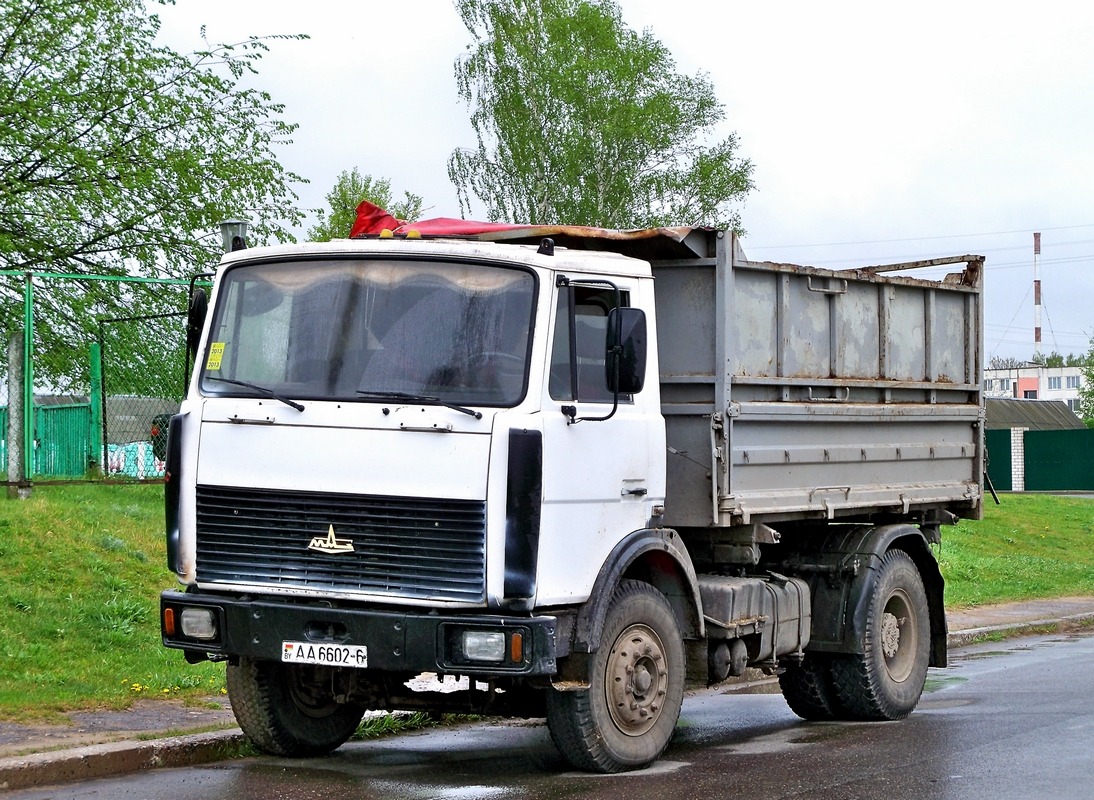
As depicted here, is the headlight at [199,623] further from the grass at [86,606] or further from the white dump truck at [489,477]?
the grass at [86,606]

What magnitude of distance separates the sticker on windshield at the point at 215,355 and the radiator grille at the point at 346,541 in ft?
2.08

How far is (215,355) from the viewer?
7492mm

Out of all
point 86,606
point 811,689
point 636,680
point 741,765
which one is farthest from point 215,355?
point 811,689

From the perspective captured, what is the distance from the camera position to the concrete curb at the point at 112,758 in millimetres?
7105

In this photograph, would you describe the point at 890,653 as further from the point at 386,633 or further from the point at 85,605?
the point at 85,605

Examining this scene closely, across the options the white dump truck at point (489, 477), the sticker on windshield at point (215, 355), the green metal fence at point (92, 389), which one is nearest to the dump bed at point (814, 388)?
the white dump truck at point (489, 477)

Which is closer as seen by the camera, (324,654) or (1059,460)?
(324,654)

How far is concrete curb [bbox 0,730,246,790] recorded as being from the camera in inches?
280

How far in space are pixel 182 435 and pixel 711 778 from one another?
10.1ft

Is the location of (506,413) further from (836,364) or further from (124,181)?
(124,181)

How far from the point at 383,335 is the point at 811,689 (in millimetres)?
4277

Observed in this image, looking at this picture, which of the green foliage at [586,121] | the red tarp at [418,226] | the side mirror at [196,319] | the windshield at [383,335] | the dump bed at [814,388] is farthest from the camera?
the green foliage at [586,121]

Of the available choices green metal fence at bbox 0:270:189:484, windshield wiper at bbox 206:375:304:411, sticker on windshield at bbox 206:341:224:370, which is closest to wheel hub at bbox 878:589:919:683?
windshield wiper at bbox 206:375:304:411

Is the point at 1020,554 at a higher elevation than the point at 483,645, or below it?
below
